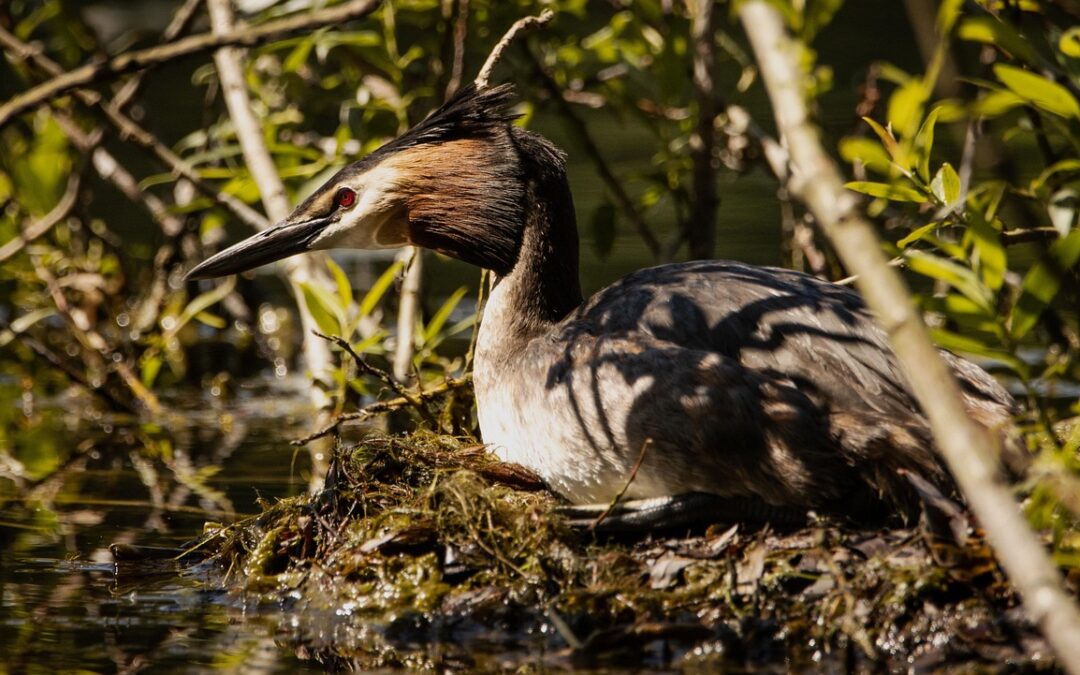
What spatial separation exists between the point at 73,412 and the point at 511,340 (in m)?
3.41

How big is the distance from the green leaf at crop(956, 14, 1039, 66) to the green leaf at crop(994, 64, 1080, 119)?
6 cm

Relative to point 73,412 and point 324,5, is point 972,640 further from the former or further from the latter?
point 73,412

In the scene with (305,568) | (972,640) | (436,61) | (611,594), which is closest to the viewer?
(972,640)

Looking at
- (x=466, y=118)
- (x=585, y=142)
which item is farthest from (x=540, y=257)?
(x=585, y=142)

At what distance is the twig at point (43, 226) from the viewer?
7398 millimetres

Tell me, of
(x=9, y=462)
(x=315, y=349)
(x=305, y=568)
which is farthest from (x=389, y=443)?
(x=9, y=462)

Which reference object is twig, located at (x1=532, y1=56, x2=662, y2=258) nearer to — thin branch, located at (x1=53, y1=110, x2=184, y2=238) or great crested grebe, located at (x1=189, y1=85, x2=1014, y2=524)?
great crested grebe, located at (x1=189, y1=85, x2=1014, y2=524)

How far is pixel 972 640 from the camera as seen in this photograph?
376 cm

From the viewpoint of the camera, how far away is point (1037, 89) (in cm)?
319

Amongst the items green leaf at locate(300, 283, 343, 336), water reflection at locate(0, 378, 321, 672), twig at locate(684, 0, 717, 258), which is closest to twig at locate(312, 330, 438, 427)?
green leaf at locate(300, 283, 343, 336)

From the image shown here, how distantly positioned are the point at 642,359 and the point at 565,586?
0.72 meters

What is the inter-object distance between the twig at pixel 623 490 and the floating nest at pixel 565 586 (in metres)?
0.05

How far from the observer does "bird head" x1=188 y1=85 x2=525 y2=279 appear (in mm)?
5129

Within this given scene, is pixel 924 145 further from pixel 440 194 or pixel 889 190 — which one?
pixel 440 194
